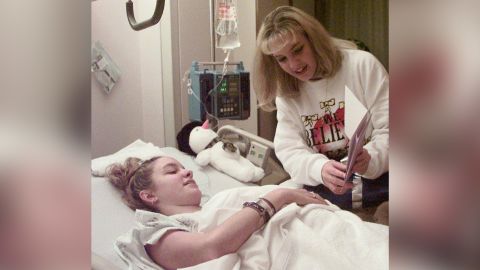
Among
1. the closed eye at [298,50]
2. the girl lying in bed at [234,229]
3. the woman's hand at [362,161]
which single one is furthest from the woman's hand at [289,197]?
the closed eye at [298,50]

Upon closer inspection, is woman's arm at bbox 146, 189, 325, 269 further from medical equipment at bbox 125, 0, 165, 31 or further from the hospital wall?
medical equipment at bbox 125, 0, 165, 31

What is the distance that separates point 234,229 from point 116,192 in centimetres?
35

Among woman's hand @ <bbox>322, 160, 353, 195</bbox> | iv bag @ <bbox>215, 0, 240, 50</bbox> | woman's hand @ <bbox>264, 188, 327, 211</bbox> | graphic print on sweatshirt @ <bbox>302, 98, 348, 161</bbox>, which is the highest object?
iv bag @ <bbox>215, 0, 240, 50</bbox>

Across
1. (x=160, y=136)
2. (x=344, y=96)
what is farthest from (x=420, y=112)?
(x=160, y=136)

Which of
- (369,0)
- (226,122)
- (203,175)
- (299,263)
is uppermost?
(369,0)

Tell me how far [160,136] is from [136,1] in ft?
0.92

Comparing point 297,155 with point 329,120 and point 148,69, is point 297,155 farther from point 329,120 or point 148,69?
point 148,69

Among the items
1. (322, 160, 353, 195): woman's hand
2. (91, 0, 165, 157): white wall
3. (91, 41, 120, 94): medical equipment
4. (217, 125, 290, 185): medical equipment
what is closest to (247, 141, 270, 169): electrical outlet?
(217, 125, 290, 185): medical equipment

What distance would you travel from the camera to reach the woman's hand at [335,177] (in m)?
0.73

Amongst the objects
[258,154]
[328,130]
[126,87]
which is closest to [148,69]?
[126,87]

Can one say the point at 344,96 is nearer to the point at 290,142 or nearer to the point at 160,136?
the point at 290,142

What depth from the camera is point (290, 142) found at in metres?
0.79

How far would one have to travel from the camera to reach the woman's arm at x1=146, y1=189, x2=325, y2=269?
2.73 feet

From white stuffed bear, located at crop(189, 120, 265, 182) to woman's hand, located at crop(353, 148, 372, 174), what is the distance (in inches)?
9.2
